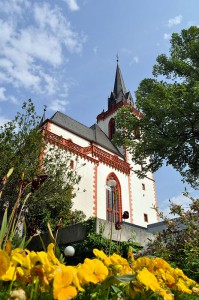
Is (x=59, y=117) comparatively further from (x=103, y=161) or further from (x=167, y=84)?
(x=167, y=84)

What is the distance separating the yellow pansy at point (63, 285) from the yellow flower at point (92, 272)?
0.10 metres


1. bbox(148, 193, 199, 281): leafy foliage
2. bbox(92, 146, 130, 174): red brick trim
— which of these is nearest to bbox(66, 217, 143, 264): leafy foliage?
bbox(148, 193, 199, 281): leafy foliage

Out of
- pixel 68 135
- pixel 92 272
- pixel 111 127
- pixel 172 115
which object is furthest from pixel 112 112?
pixel 92 272

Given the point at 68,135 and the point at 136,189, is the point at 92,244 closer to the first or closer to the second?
the point at 68,135

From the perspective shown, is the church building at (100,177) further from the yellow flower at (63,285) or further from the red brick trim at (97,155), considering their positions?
the yellow flower at (63,285)

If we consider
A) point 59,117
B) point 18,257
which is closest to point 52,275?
point 18,257

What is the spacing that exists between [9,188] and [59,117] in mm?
15501

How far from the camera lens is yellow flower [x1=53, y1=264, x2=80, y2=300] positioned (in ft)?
3.12

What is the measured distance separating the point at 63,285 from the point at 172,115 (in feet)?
44.9

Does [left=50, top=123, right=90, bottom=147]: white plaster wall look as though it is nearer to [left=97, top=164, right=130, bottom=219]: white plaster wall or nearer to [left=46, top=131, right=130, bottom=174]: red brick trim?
[left=46, top=131, right=130, bottom=174]: red brick trim

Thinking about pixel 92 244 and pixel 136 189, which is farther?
pixel 136 189

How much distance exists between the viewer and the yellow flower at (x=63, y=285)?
37.4 inches

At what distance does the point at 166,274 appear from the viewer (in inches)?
58.4

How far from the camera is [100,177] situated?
25141mm
